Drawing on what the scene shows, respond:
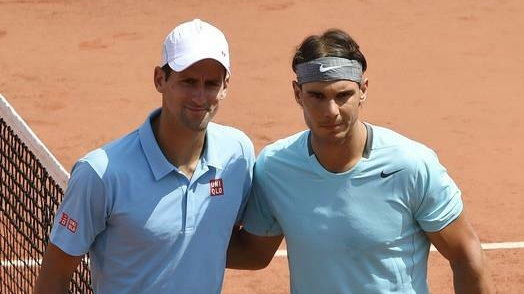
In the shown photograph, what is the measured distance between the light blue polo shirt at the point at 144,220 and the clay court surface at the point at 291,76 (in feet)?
14.9

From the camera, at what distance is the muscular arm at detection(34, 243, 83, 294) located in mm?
4738

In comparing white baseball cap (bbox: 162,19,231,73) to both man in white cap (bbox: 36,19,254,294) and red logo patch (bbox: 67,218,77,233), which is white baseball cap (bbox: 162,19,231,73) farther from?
red logo patch (bbox: 67,218,77,233)

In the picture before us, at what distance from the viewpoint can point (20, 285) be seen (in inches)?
347

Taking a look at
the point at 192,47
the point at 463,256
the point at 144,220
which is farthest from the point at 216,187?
the point at 463,256

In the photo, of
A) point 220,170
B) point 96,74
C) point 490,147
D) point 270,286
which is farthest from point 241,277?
point 96,74

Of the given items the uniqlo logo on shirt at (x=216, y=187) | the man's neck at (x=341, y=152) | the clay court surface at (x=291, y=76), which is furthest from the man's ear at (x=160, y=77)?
the clay court surface at (x=291, y=76)

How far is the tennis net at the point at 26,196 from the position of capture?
22.3 ft

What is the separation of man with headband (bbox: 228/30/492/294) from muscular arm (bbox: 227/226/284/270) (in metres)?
0.33

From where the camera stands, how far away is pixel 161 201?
476 centimetres

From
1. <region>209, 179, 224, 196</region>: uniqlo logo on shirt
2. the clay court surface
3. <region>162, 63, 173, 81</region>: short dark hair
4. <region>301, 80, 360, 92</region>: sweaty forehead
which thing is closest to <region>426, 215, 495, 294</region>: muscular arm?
<region>301, 80, 360, 92</region>: sweaty forehead

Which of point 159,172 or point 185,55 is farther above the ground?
point 185,55

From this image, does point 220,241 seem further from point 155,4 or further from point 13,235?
point 155,4

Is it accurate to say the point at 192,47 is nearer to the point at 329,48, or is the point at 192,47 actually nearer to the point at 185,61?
the point at 185,61

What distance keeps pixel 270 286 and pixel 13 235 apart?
1.94 metres
